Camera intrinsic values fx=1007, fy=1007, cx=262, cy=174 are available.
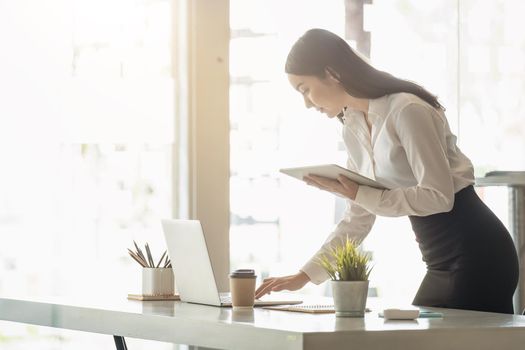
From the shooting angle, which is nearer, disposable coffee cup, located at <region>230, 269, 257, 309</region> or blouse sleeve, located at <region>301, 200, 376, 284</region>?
disposable coffee cup, located at <region>230, 269, 257, 309</region>

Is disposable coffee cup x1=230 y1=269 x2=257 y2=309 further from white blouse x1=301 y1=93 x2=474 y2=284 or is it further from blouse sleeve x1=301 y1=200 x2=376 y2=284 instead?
blouse sleeve x1=301 y1=200 x2=376 y2=284

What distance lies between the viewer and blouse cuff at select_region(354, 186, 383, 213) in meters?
2.64

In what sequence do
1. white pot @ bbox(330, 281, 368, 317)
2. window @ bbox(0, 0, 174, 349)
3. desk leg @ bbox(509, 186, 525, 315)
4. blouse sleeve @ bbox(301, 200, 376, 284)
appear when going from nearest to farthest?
white pot @ bbox(330, 281, 368, 317)
blouse sleeve @ bbox(301, 200, 376, 284)
window @ bbox(0, 0, 174, 349)
desk leg @ bbox(509, 186, 525, 315)

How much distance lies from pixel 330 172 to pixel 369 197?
0.41 feet

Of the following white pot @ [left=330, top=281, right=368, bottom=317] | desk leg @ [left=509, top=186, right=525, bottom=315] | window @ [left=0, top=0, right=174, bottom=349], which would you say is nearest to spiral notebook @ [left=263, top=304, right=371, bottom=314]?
white pot @ [left=330, top=281, right=368, bottom=317]

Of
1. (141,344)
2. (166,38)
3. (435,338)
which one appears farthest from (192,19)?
(435,338)

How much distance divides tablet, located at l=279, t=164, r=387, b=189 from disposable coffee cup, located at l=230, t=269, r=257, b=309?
294mm

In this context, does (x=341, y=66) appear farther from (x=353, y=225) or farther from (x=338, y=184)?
(x=353, y=225)

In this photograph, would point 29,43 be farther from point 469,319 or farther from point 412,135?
point 469,319

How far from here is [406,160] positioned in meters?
2.73

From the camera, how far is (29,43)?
4031 mm

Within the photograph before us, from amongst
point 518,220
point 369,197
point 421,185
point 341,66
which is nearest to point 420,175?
point 421,185

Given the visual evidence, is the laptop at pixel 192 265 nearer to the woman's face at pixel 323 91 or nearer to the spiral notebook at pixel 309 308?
the spiral notebook at pixel 309 308

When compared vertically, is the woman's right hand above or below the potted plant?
below
